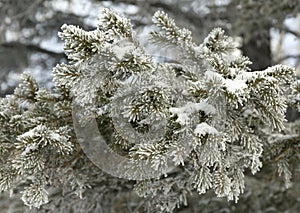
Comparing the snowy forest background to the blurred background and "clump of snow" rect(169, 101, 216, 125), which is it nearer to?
the blurred background

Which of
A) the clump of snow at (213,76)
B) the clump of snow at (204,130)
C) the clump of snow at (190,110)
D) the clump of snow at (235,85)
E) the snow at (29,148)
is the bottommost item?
the snow at (29,148)

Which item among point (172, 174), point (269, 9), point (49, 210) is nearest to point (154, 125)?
point (172, 174)

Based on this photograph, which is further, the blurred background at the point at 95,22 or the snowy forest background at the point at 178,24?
the blurred background at the point at 95,22

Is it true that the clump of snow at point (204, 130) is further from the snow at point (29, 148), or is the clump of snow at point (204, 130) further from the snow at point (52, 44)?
the snow at point (52, 44)

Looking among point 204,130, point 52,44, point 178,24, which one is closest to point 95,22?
point 178,24

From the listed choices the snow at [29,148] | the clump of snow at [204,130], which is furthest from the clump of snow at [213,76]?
the snow at [29,148]

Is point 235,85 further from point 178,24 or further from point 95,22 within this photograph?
point 178,24

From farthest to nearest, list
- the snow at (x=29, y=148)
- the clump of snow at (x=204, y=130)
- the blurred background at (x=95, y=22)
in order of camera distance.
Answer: the blurred background at (x=95, y=22), the snow at (x=29, y=148), the clump of snow at (x=204, y=130)
